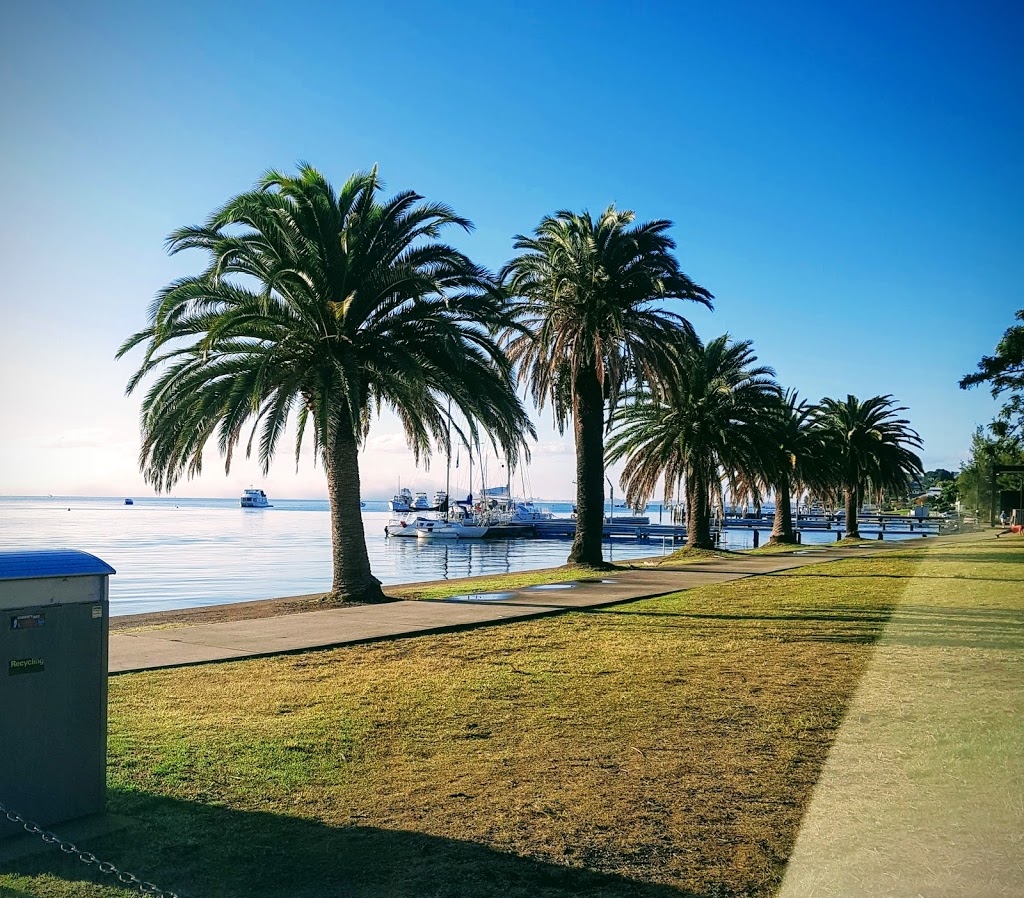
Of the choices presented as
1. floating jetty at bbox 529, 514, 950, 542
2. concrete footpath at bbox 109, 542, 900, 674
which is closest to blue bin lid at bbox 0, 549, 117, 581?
concrete footpath at bbox 109, 542, 900, 674

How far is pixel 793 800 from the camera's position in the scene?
4848 millimetres

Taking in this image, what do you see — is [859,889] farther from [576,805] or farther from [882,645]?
[882,645]

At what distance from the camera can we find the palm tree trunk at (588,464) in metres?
23.7

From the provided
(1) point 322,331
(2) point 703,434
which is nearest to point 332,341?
(1) point 322,331

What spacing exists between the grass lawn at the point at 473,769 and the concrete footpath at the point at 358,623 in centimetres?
84

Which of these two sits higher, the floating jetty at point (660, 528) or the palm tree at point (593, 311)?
the palm tree at point (593, 311)

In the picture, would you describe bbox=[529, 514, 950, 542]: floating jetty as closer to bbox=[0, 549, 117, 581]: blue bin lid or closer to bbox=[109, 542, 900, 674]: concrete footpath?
bbox=[109, 542, 900, 674]: concrete footpath

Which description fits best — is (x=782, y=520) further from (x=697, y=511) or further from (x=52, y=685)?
(x=52, y=685)

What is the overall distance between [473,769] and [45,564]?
2.66m

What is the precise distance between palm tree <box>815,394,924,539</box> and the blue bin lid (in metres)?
44.8

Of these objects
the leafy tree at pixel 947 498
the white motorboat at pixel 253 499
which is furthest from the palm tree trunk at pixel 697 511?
the white motorboat at pixel 253 499

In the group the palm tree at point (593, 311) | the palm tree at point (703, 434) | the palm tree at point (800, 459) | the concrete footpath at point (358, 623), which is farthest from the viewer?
the palm tree at point (800, 459)

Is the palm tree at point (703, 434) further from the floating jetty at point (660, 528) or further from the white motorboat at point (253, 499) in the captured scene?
the white motorboat at point (253, 499)

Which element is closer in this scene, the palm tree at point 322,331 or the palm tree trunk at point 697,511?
the palm tree at point 322,331
